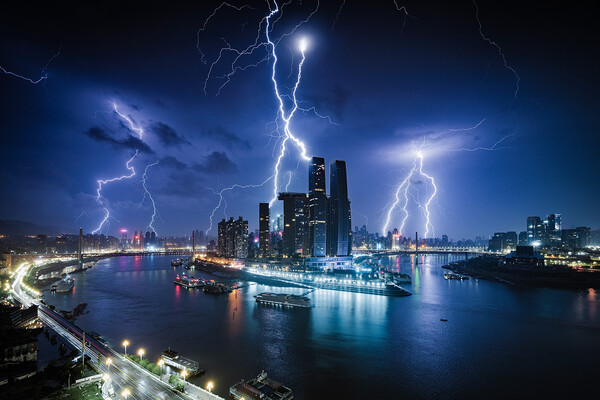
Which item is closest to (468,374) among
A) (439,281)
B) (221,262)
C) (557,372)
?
(557,372)

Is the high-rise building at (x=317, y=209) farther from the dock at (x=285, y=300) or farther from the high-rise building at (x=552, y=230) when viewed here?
the high-rise building at (x=552, y=230)

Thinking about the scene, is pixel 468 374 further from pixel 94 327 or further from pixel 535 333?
pixel 94 327

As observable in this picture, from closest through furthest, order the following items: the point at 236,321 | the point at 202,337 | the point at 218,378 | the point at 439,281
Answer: the point at 218,378 < the point at 202,337 < the point at 236,321 < the point at 439,281

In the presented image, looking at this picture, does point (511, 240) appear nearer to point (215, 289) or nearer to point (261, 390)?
point (215, 289)

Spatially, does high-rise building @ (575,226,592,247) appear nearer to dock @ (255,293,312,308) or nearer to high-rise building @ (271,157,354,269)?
high-rise building @ (271,157,354,269)

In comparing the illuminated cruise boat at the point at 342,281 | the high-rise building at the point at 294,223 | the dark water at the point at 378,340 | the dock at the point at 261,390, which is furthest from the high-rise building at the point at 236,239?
the dock at the point at 261,390

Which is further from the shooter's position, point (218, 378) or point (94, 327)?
point (94, 327)

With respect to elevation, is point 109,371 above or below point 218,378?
above
